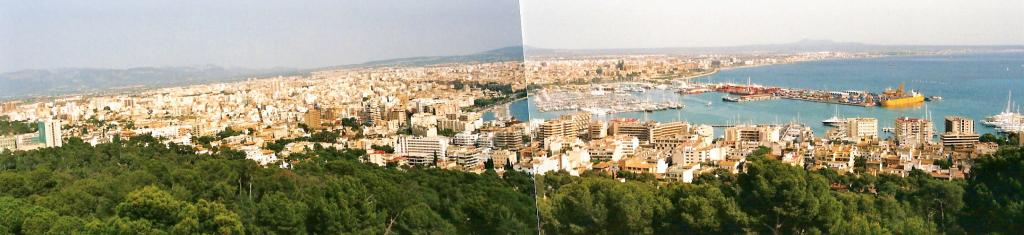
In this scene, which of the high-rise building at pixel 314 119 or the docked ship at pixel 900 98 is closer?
the docked ship at pixel 900 98

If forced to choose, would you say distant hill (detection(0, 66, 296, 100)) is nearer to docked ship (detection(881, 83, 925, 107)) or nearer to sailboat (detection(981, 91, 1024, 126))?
docked ship (detection(881, 83, 925, 107))

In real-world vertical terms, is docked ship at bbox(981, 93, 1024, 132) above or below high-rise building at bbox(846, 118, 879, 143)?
above

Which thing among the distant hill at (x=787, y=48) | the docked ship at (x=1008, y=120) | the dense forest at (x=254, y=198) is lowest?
the dense forest at (x=254, y=198)

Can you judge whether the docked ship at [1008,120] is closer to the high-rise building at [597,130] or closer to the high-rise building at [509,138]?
the high-rise building at [597,130]

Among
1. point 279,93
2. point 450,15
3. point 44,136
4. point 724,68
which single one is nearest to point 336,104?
point 279,93

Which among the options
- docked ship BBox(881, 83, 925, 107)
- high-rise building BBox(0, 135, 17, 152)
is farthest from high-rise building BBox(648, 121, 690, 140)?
high-rise building BBox(0, 135, 17, 152)

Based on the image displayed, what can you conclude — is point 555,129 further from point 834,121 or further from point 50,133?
point 50,133

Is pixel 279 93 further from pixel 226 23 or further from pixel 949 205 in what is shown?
pixel 949 205

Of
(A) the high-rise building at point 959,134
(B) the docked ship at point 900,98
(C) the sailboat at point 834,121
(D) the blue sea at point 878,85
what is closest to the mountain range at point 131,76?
(D) the blue sea at point 878,85
